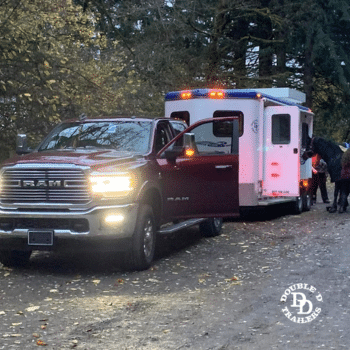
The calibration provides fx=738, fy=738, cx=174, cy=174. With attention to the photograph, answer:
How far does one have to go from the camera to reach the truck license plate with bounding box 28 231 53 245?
9312 millimetres

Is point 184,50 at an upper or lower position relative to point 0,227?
upper

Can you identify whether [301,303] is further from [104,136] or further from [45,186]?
[104,136]

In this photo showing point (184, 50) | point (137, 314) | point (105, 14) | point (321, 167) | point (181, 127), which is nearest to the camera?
point (137, 314)

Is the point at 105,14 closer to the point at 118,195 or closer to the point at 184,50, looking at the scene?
the point at 118,195

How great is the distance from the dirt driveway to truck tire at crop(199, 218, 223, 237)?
548 mm

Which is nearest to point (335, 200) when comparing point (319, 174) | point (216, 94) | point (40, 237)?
point (319, 174)

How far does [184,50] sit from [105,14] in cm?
1268

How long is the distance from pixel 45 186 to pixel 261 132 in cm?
730

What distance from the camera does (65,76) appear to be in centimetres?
1853

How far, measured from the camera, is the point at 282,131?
16672mm

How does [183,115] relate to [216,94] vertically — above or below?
below

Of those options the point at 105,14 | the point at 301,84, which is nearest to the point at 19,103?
the point at 105,14

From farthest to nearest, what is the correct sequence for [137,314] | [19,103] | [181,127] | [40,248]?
[19,103]
[181,127]
[40,248]
[137,314]

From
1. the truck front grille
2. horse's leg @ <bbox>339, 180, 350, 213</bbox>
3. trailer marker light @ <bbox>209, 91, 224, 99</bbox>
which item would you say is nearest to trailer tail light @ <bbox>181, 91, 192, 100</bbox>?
trailer marker light @ <bbox>209, 91, 224, 99</bbox>
